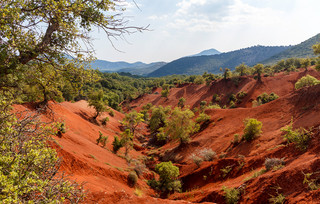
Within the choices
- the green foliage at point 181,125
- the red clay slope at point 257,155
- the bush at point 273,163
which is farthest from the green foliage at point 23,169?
the green foliage at point 181,125

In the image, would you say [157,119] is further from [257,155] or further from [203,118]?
[257,155]

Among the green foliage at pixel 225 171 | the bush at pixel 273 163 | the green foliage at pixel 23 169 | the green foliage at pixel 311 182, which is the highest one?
the green foliage at pixel 23 169

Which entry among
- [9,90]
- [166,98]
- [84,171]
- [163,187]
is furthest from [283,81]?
[9,90]

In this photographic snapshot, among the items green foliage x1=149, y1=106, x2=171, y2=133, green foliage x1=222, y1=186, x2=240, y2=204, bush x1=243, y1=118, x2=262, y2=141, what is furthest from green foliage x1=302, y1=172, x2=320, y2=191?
green foliage x1=149, y1=106, x2=171, y2=133

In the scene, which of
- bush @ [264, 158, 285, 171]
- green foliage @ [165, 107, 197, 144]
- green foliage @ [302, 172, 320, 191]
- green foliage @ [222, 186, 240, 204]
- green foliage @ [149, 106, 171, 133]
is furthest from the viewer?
green foliage @ [149, 106, 171, 133]

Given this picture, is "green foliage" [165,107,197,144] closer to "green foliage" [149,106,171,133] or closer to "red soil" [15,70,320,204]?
"red soil" [15,70,320,204]

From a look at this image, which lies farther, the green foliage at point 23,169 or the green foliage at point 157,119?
the green foliage at point 157,119

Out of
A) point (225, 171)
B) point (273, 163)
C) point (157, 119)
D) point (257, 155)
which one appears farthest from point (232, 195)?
point (157, 119)

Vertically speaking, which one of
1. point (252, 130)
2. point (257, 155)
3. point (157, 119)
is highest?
point (252, 130)

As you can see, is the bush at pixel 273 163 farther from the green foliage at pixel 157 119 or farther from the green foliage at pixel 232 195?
the green foliage at pixel 157 119

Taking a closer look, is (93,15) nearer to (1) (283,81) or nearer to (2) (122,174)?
(2) (122,174)

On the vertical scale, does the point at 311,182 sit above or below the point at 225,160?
above

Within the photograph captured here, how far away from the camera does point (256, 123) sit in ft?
69.4

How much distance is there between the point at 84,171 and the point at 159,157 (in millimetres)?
18038
